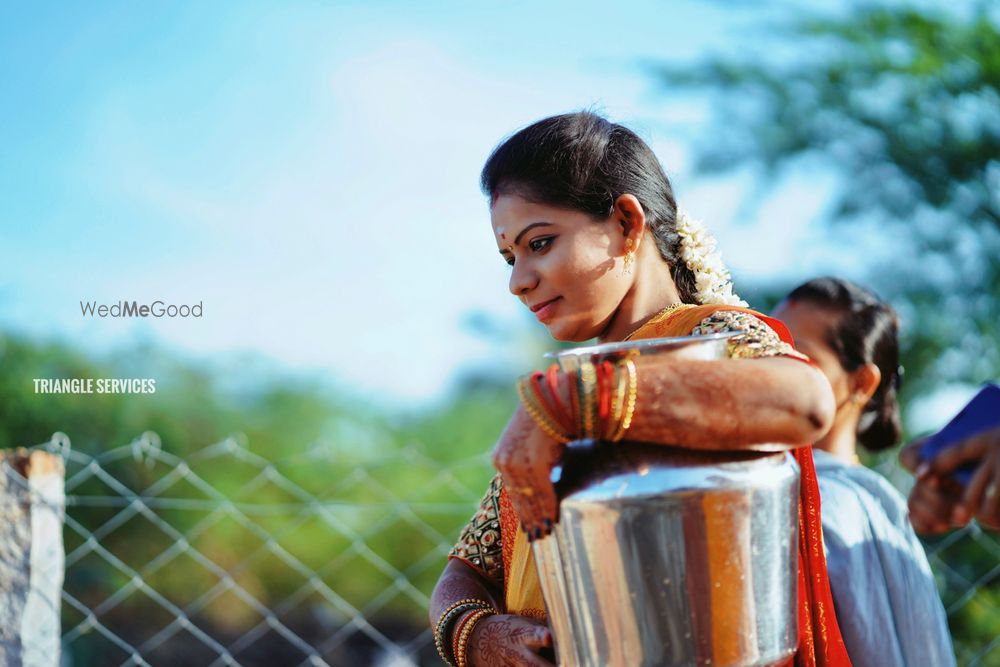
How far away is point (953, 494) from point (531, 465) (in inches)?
19.5

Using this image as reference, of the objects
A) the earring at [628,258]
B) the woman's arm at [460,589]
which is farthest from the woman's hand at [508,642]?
the earring at [628,258]

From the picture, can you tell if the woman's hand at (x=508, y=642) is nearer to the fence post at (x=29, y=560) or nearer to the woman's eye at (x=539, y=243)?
the woman's eye at (x=539, y=243)

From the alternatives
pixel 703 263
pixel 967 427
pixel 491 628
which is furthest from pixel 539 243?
pixel 967 427

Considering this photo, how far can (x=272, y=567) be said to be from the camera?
20.8ft

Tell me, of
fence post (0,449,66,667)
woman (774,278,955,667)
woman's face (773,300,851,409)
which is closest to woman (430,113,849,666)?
woman (774,278,955,667)

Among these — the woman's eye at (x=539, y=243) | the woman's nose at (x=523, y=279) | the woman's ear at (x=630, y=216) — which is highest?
the woman's ear at (x=630, y=216)

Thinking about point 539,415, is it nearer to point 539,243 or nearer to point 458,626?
point 539,243

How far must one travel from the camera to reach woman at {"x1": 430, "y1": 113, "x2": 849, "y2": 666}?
1.36 meters

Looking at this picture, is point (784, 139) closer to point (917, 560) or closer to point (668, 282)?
point (917, 560)

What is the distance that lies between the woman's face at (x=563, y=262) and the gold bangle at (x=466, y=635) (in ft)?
1.68

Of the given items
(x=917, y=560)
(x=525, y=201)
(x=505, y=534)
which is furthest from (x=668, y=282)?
(x=917, y=560)

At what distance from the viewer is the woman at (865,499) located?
9.09 feet

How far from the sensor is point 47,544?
338 centimetres

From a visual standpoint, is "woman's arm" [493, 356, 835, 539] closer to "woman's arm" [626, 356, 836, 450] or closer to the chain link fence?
"woman's arm" [626, 356, 836, 450]
